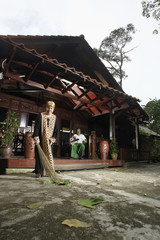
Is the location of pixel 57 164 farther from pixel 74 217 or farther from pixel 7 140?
pixel 74 217

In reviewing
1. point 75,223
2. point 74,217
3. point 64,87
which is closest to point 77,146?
point 64,87

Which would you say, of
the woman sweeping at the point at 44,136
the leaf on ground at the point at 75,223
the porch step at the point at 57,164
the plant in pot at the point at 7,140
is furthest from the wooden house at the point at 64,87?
the leaf on ground at the point at 75,223

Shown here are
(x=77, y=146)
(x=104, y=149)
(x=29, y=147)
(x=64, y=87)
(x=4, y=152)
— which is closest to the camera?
(x=4, y=152)

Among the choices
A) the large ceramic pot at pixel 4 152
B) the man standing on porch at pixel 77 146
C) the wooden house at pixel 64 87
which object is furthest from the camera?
the man standing on porch at pixel 77 146

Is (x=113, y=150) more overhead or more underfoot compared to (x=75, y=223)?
more overhead

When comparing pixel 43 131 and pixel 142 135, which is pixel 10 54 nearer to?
pixel 43 131

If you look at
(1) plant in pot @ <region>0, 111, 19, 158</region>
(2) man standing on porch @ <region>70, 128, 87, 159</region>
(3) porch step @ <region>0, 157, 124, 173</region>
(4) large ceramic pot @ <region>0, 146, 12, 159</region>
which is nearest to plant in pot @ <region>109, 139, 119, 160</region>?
(3) porch step @ <region>0, 157, 124, 173</region>

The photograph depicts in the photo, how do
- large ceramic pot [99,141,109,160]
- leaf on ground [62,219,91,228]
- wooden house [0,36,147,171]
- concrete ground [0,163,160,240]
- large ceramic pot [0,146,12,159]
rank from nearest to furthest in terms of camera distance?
concrete ground [0,163,160,240] < leaf on ground [62,219,91,228] < large ceramic pot [0,146,12,159] < wooden house [0,36,147,171] < large ceramic pot [99,141,109,160]

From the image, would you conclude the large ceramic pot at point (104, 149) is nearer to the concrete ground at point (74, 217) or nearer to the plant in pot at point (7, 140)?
the plant in pot at point (7, 140)

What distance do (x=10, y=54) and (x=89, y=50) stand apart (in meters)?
5.04

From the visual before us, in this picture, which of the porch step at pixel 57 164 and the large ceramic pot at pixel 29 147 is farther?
the large ceramic pot at pixel 29 147

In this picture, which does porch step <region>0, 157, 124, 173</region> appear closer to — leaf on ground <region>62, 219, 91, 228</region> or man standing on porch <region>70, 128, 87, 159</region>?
man standing on porch <region>70, 128, 87, 159</region>

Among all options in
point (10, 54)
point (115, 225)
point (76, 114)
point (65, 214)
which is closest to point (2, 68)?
point (10, 54)

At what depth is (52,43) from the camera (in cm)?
652
